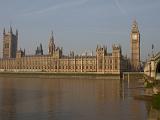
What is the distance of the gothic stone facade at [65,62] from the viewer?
131000 millimetres

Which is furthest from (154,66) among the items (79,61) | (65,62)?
(65,62)

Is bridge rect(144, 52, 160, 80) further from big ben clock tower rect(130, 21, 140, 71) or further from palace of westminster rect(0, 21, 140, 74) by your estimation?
big ben clock tower rect(130, 21, 140, 71)

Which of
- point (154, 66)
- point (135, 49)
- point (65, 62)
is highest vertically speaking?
point (135, 49)

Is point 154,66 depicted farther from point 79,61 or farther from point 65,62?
point 65,62

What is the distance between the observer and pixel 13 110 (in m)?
28.7

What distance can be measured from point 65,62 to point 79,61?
800cm

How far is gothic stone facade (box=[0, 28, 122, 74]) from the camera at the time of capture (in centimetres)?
13100

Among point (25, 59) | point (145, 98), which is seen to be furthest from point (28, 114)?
point (25, 59)

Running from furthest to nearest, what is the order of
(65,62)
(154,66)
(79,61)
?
(65,62) → (79,61) → (154,66)

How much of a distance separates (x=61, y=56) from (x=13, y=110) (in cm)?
12310

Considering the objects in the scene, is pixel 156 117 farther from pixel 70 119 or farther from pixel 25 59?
pixel 25 59

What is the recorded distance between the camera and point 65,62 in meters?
146

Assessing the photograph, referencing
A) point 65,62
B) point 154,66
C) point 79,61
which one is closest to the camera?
point 154,66

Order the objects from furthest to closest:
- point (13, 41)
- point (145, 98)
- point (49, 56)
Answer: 1. point (13, 41)
2. point (49, 56)
3. point (145, 98)
